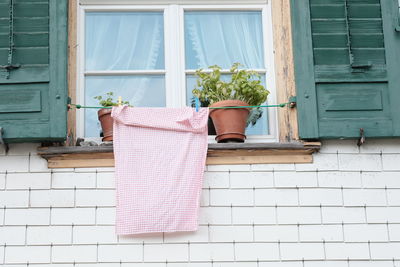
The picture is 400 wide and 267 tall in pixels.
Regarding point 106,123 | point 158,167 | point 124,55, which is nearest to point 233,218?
point 158,167

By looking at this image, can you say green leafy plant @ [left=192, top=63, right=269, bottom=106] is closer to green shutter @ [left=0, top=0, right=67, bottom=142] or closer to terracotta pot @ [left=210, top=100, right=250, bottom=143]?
terracotta pot @ [left=210, top=100, right=250, bottom=143]

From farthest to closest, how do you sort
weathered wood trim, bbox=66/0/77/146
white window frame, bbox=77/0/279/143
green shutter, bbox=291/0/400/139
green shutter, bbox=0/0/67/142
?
white window frame, bbox=77/0/279/143 → weathered wood trim, bbox=66/0/77/146 → green shutter, bbox=291/0/400/139 → green shutter, bbox=0/0/67/142

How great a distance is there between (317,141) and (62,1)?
7.30 feet

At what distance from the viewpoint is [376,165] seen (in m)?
6.20

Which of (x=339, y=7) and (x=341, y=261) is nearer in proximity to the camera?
(x=341, y=261)

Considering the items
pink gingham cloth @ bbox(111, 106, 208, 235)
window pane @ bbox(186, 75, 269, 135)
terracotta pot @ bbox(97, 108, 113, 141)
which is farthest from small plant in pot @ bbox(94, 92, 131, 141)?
window pane @ bbox(186, 75, 269, 135)

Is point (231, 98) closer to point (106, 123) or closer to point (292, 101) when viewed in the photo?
point (292, 101)

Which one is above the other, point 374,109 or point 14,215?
point 374,109

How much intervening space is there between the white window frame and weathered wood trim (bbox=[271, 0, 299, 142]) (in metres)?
0.10

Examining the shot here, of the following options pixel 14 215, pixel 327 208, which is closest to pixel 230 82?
pixel 327 208

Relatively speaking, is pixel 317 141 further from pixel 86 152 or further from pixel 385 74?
pixel 86 152

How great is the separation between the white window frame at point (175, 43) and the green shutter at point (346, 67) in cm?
42

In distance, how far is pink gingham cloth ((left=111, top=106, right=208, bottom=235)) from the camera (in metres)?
5.91

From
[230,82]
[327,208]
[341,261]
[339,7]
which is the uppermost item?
[339,7]
